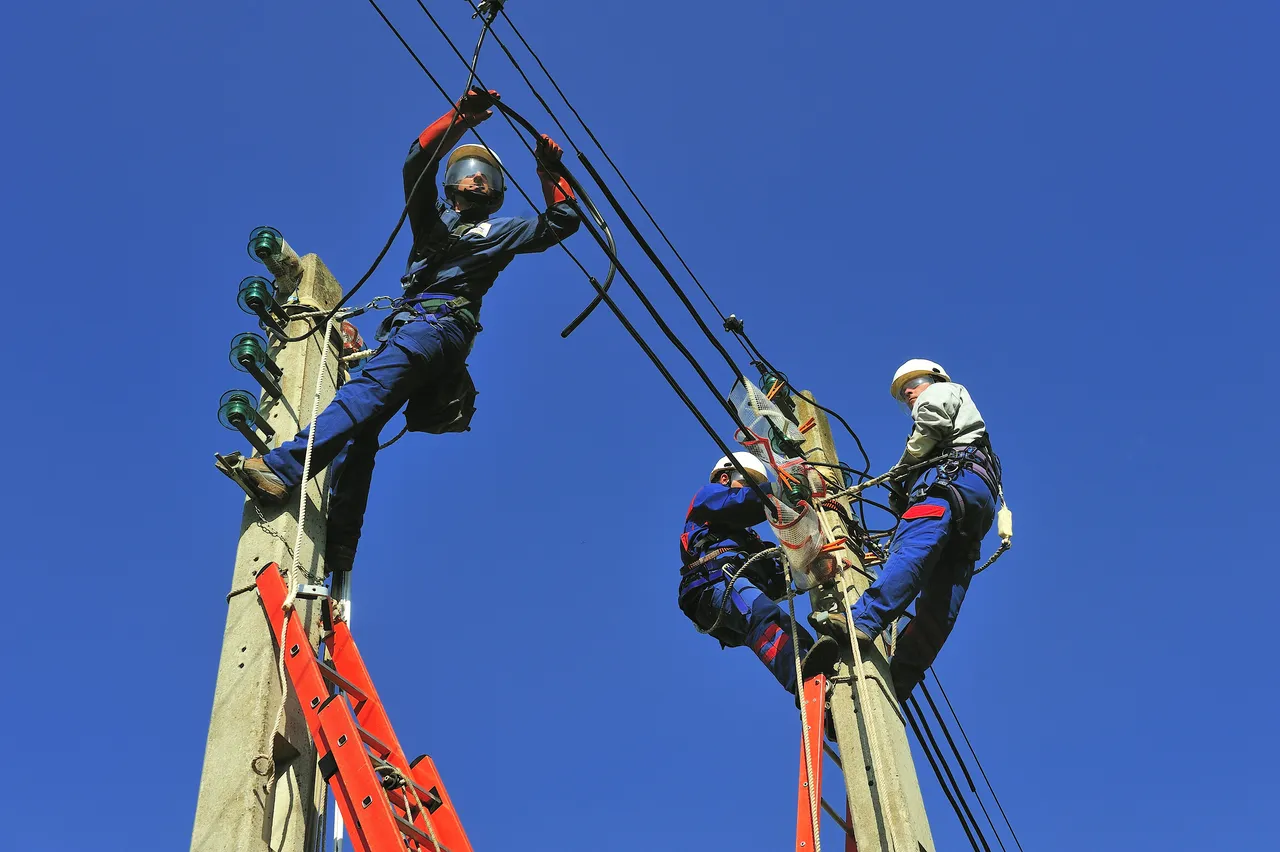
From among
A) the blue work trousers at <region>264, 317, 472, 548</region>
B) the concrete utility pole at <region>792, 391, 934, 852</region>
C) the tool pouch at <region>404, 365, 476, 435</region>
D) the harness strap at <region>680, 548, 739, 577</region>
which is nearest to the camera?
the blue work trousers at <region>264, 317, 472, 548</region>

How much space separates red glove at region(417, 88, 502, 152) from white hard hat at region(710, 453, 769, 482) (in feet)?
6.75

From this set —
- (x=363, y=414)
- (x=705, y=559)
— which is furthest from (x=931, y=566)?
(x=363, y=414)

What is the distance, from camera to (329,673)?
5.38 metres

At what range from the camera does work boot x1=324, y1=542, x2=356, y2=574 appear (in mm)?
6027

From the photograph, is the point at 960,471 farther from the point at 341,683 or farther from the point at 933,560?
the point at 341,683

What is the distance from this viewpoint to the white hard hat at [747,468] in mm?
7759

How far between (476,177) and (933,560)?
283 cm

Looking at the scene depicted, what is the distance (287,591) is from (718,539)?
2973 mm

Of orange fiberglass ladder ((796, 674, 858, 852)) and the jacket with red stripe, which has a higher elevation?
the jacket with red stripe

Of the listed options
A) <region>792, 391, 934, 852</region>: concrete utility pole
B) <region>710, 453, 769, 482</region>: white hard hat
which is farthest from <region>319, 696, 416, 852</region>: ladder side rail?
<region>710, 453, 769, 482</region>: white hard hat

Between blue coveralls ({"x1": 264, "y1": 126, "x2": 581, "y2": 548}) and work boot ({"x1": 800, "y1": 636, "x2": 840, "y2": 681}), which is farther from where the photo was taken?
work boot ({"x1": 800, "y1": 636, "x2": 840, "y2": 681})

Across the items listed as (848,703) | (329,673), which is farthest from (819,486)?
(329,673)

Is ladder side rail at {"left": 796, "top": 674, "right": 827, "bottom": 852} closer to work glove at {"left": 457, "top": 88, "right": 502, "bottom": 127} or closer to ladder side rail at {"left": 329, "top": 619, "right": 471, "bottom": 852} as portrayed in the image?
ladder side rail at {"left": 329, "top": 619, "right": 471, "bottom": 852}

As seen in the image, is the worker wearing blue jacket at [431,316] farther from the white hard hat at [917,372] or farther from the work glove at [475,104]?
the white hard hat at [917,372]
